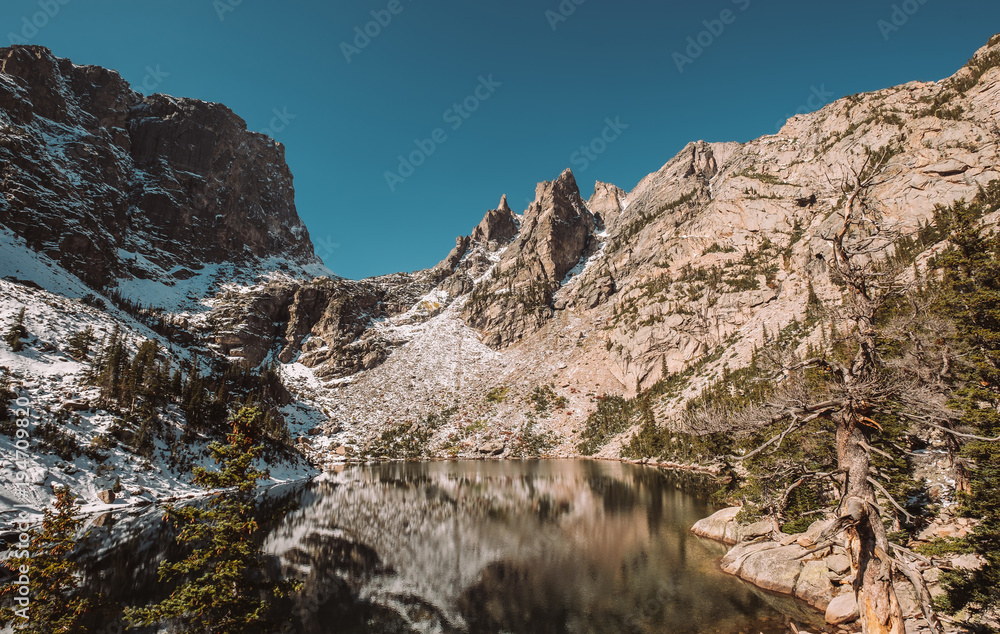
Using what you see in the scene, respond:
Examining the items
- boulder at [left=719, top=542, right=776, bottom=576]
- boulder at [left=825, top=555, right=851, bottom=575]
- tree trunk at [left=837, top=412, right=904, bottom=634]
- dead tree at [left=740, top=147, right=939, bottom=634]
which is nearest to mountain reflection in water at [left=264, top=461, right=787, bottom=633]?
boulder at [left=719, top=542, right=776, bottom=576]

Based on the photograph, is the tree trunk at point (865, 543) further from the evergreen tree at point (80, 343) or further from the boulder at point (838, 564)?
the evergreen tree at point (80, 343)

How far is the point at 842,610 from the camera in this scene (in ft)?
49.9

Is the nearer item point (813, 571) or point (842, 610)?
point (842, 610)

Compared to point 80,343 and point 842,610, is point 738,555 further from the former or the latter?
point 80,343

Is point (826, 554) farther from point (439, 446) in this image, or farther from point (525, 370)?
point (525, 370)

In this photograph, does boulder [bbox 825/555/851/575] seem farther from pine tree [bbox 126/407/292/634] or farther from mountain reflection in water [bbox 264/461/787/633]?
pine tree [bbox 126/407/292/634]

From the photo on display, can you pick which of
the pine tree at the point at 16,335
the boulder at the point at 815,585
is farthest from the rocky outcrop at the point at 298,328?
the boulder at the point at 815,585

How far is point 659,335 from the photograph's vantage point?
130 metres

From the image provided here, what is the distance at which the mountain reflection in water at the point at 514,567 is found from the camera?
17234 mm

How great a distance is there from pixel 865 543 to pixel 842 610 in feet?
38.5

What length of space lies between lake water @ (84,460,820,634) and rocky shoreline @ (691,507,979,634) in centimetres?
116

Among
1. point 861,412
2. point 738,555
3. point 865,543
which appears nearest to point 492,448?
point 738,555

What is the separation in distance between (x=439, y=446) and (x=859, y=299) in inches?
4727

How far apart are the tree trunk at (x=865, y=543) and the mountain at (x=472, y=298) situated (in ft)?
240
